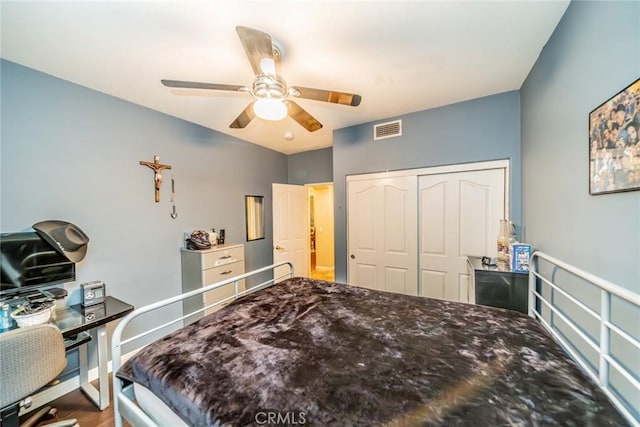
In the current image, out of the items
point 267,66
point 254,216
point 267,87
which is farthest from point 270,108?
point 254,216

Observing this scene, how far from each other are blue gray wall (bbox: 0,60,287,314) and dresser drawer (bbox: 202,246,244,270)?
0.42m

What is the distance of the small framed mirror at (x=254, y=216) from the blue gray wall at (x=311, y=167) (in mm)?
897

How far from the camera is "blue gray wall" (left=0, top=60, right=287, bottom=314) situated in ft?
5.95

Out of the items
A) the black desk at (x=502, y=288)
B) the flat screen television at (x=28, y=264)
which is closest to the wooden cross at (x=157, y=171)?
the flat screen television at (x=28, y=264)

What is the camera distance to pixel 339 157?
11.2 ft

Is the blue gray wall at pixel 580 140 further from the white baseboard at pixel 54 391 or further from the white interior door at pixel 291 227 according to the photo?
the white baseboard at pixel 54 391

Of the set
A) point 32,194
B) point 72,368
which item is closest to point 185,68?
point 32,194

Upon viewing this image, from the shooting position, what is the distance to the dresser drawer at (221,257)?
2.76 m

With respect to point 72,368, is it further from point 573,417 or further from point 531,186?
point 531,186

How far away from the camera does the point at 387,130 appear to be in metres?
3.07

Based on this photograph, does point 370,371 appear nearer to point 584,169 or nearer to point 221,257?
point 584,169

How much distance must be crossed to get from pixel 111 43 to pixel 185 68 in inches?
17.5

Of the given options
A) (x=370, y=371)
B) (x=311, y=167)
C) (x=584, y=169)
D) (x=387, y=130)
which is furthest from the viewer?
(x=311, y=167)

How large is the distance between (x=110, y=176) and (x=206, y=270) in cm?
134
